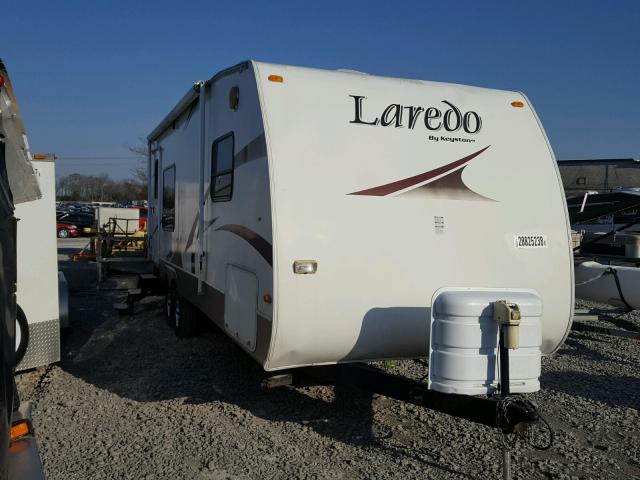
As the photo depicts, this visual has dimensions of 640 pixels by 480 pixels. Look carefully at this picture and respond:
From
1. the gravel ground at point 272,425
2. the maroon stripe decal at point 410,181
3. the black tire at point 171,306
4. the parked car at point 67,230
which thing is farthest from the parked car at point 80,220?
the maroon stripe decal at point 410,181

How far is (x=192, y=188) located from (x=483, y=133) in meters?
3.16

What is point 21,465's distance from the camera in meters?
2.35

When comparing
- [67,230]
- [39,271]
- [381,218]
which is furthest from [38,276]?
[67,230]

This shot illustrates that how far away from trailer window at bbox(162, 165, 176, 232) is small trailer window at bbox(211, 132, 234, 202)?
2.25 meters

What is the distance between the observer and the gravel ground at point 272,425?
3.76 metres

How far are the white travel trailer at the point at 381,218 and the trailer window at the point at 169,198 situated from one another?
109 inches

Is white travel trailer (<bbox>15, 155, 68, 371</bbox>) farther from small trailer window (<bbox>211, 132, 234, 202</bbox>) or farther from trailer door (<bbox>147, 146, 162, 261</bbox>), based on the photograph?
trailer door (<bbox>147, 146, 162, 261</bbox>)

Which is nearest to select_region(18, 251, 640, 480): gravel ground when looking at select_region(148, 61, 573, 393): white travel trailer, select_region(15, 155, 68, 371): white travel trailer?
select_region(15, 155, 68, 371): white travel trailer

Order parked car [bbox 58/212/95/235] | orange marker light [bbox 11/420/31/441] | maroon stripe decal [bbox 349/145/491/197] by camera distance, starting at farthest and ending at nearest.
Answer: parked car [bbox 58/212/95/235] → maroon stripe decal [bbox 349/145/491/197] → orange marker light [bbox 11/420/31/441]

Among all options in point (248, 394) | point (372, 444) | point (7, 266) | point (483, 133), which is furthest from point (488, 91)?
point (7, 266)

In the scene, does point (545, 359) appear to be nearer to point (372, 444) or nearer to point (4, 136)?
point (372, 444)

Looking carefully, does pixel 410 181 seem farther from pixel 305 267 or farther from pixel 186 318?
pixel 186 318

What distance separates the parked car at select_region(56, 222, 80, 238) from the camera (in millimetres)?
28062

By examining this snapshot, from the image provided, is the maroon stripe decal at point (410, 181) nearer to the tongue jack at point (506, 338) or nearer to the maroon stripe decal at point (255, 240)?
the maroon stripe decal at point (255, 240)
